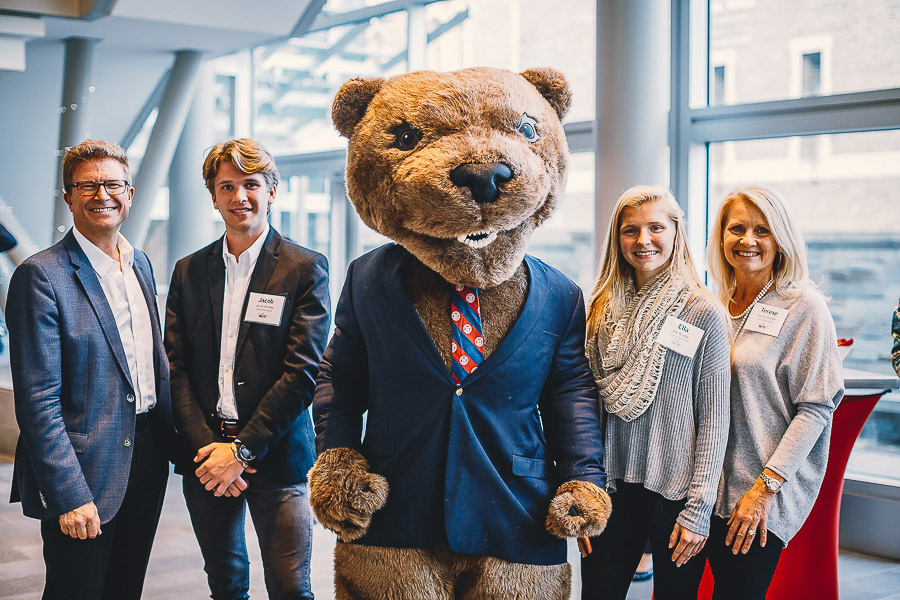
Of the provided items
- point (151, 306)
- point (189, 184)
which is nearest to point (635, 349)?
point (151, 306)

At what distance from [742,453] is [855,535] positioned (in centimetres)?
226

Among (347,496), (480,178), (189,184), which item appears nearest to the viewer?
(480,178)

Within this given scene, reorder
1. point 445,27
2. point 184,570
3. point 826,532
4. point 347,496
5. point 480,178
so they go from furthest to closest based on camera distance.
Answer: point 445,27 → point 184,570 → point 826,532 → point 347,496 → point 480,178

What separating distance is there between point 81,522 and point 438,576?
2.99 ft

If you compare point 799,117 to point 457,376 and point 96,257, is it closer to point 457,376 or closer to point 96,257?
point 457,376

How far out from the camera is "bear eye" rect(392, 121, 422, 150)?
6.00 ft

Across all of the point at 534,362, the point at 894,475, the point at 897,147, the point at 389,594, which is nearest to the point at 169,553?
the point at 389,594

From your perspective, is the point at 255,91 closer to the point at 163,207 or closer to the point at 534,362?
the point at 163,207

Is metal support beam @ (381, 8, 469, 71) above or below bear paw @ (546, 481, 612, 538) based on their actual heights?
above

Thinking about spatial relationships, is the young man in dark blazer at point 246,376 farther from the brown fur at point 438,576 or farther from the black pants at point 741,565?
the black pants at point 741,565

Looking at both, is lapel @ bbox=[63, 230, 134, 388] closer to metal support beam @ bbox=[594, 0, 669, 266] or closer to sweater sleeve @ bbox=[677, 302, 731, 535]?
sweater sleeve @ bbox=[677, 302, 731, 535]

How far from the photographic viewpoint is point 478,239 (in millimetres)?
1808

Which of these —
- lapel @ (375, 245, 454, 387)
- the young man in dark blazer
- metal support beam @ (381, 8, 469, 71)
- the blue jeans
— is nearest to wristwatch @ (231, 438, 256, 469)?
the young man in dark blazer

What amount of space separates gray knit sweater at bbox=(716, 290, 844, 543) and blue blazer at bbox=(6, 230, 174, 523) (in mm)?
1557
